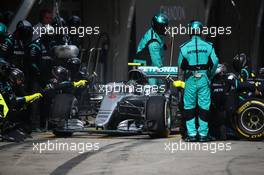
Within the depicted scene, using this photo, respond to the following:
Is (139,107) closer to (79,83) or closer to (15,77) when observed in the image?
(79,83)

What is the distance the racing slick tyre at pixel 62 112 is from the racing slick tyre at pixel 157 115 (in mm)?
1492

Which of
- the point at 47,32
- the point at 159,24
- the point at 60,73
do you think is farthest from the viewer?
the point at 47,32

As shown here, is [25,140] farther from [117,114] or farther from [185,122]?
[185,122]

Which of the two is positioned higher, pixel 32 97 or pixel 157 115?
pixel 32 97

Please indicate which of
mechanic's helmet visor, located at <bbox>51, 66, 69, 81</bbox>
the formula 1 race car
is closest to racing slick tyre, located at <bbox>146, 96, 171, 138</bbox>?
the formula 1 race car

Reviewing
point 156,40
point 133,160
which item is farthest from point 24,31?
point 133,160

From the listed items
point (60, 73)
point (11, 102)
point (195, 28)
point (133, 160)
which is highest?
point (195, 28)

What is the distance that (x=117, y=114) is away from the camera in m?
13.5

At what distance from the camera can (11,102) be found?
1295cm

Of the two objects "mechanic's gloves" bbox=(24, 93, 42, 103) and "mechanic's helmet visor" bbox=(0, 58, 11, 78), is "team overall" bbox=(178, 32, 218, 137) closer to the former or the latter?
"mechanic's gloves" bbox=(24, 93, 42, 103)

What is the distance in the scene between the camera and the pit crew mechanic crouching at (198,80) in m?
12.5

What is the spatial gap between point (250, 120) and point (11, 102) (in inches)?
159

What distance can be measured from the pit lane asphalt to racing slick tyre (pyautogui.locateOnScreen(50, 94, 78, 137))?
1.17 meters

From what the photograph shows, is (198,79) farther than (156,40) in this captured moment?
No
